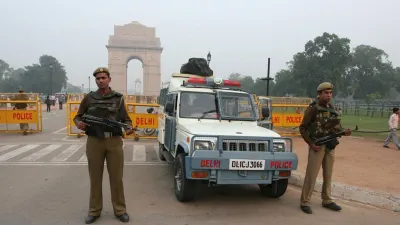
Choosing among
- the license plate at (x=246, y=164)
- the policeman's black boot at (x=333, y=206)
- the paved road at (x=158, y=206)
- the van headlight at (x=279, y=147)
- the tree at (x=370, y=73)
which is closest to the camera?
A: the paved road at (x=158, y=206)

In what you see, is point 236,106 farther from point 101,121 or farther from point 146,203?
point 101,121

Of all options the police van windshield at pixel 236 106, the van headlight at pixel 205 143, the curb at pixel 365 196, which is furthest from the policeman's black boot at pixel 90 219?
the curb at pixel 365 196

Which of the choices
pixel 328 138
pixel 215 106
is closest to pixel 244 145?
pixel 328 138

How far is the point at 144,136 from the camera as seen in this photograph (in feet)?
45.1

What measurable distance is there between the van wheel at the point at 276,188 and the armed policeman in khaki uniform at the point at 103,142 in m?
2.60

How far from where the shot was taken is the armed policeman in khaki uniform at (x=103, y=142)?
15.0 feet

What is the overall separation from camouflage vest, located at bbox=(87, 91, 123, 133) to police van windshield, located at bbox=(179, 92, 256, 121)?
1860 millimetres

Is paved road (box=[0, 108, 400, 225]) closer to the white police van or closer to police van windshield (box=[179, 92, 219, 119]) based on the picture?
the white police van

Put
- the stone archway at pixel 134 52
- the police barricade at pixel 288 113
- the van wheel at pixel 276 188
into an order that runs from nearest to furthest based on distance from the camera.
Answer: the van wheel at pixel 276 188, the police barricade at pixel 288 113, the stone archway at pixel 134 52

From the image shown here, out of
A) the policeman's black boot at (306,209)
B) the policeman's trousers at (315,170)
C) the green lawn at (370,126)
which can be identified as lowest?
the policeman's black boot at (306,209)

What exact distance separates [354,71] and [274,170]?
2965 inches

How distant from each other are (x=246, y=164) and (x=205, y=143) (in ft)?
2.35

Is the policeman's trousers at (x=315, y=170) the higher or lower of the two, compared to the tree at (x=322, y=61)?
lower

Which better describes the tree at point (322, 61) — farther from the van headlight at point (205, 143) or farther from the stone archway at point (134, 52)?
the van headlight at point (205, 143)
